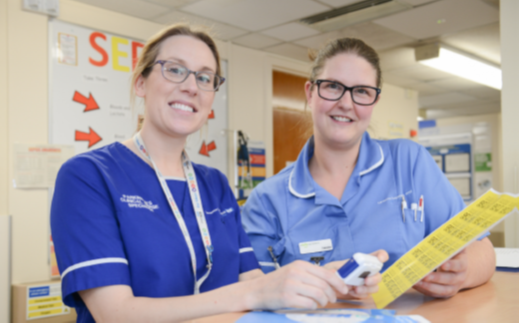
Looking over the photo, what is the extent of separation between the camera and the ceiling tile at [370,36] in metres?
4.27

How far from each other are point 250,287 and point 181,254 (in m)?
0.31

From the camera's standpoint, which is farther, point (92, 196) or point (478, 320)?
point (92, 196)

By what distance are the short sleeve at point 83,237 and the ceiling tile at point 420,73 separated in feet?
17.0

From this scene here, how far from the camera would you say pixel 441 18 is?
4066 millimetres

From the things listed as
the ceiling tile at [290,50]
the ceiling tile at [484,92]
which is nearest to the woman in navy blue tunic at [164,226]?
the ceiling tile at [290,50]

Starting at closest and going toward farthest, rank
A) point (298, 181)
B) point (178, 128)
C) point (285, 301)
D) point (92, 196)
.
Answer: point (285, 301) < point (92, 196) < point (178, 128) < point (298, 181)

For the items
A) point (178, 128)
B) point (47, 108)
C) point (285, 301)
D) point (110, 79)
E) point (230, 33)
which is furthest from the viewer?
point (230, 33)

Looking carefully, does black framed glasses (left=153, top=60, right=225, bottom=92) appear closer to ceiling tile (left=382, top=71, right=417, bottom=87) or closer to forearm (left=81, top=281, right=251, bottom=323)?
forearm (left=81, top=281, right=251, bottom=323)

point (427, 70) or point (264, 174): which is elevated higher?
point (427, 70)

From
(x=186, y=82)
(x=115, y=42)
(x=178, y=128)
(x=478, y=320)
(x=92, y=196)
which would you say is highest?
(x=115, y=42)

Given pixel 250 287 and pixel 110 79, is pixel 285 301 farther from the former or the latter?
pixel 110 79

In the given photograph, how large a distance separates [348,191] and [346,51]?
1.67ft

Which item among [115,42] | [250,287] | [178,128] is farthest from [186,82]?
[115,42]

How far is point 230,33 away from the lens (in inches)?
171
